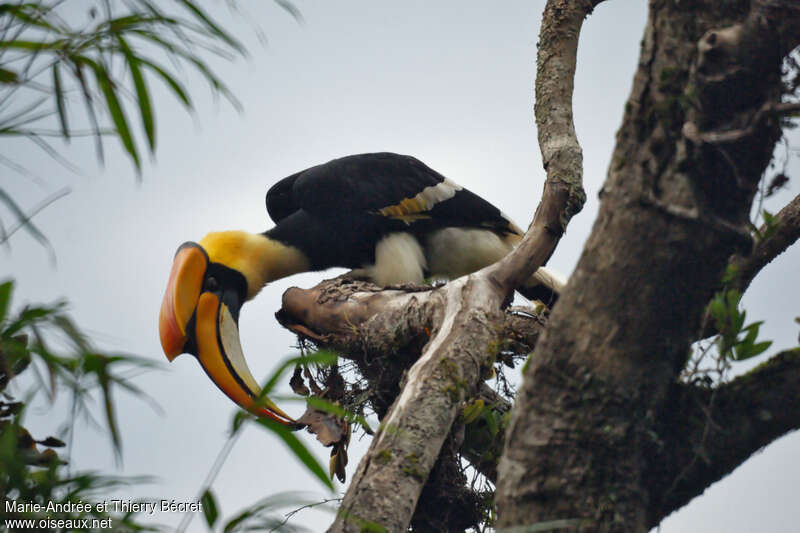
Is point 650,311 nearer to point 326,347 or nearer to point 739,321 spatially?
point 739,321

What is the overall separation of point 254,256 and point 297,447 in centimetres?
274

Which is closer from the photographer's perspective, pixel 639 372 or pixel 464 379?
pixel 639 372

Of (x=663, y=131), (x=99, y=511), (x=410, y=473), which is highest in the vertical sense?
(x=663, y=131)

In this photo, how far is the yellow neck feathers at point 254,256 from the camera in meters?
3.87

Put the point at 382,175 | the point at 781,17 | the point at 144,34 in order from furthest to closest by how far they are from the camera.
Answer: the point at 382,175 → the point at 144,34 → the point at 781,17

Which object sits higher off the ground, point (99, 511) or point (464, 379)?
point (464, 379)

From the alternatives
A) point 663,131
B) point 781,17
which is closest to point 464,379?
point 663,131

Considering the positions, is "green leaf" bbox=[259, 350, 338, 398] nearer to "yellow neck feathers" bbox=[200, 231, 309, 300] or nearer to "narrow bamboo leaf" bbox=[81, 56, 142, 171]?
"narrow bamboo leaf" bbox=[81, 56, 142, 171]

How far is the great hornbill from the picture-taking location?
12.5ft

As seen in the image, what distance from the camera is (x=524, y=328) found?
3.06 m

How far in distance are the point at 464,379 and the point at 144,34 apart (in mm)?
1355

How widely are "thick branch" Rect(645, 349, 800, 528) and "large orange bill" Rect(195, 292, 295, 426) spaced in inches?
84.6

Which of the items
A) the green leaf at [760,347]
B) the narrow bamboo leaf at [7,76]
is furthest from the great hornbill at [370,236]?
the narrow bamboo leaf at [7,76]

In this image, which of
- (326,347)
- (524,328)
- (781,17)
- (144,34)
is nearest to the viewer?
(781,17)
